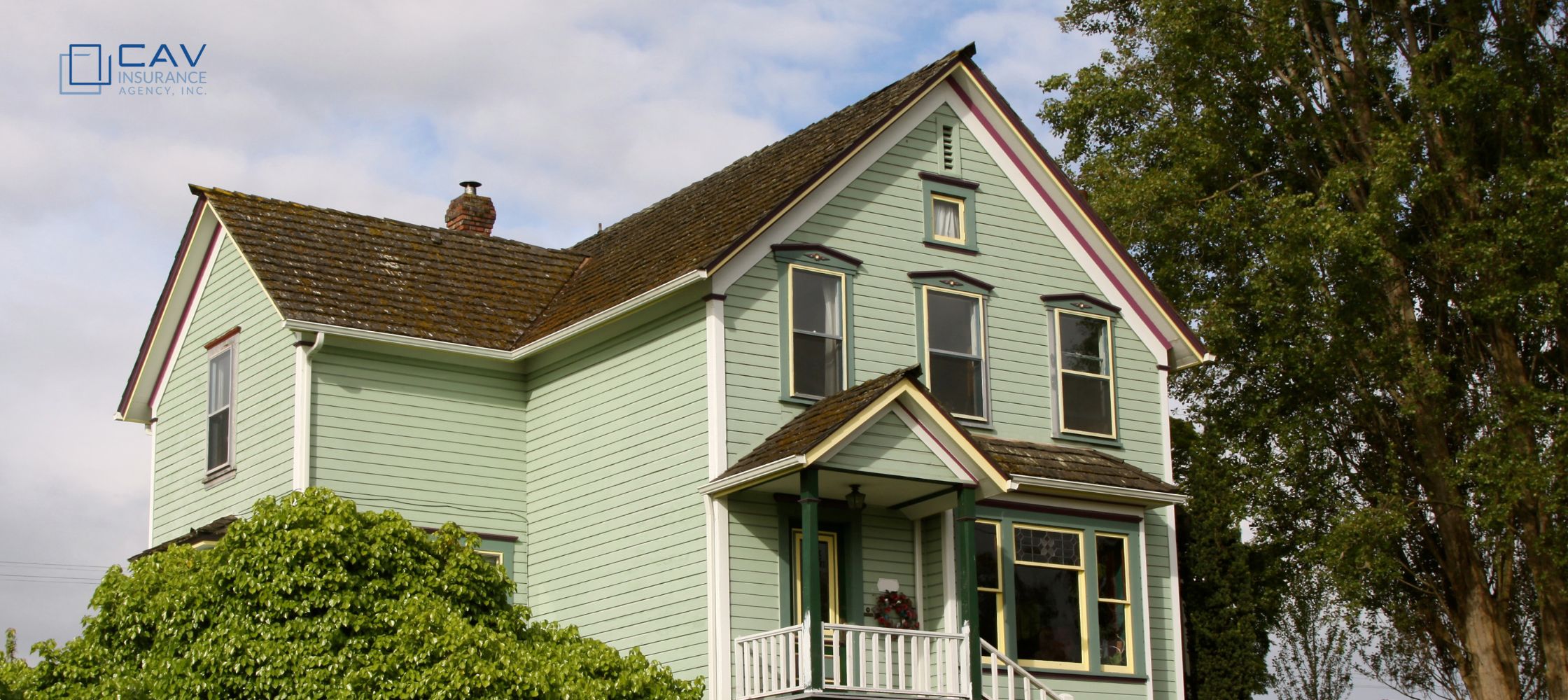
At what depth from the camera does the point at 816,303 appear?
67.7 feet

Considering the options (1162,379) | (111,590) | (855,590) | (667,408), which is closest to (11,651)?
(111,590)

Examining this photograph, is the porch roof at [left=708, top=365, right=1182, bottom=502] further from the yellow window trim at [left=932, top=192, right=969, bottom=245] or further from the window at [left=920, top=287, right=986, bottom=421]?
the yellow window trim at [left=932, top=192, right=969, bottom=245]

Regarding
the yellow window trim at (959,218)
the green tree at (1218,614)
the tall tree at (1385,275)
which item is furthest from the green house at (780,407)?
the tall tree at (1385,275)

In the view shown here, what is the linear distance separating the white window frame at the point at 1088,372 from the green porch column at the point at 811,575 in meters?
4.94

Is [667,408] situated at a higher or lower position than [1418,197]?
lower

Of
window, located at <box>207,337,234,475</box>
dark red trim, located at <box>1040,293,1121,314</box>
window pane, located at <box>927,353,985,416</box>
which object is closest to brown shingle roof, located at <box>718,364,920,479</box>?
window pane, located at <box>927,353,985,416</box>

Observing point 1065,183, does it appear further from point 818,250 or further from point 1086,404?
point 818,250

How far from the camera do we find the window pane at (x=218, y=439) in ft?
73.9

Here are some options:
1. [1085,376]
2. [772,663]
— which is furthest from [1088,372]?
[772,663]

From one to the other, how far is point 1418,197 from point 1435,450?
4358mm

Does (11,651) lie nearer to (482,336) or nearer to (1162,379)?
(482,336)

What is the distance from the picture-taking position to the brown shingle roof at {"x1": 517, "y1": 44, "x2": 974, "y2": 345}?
67.7 feet

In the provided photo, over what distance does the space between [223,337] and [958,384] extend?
9526mm

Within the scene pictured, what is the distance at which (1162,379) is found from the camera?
23297 mm
